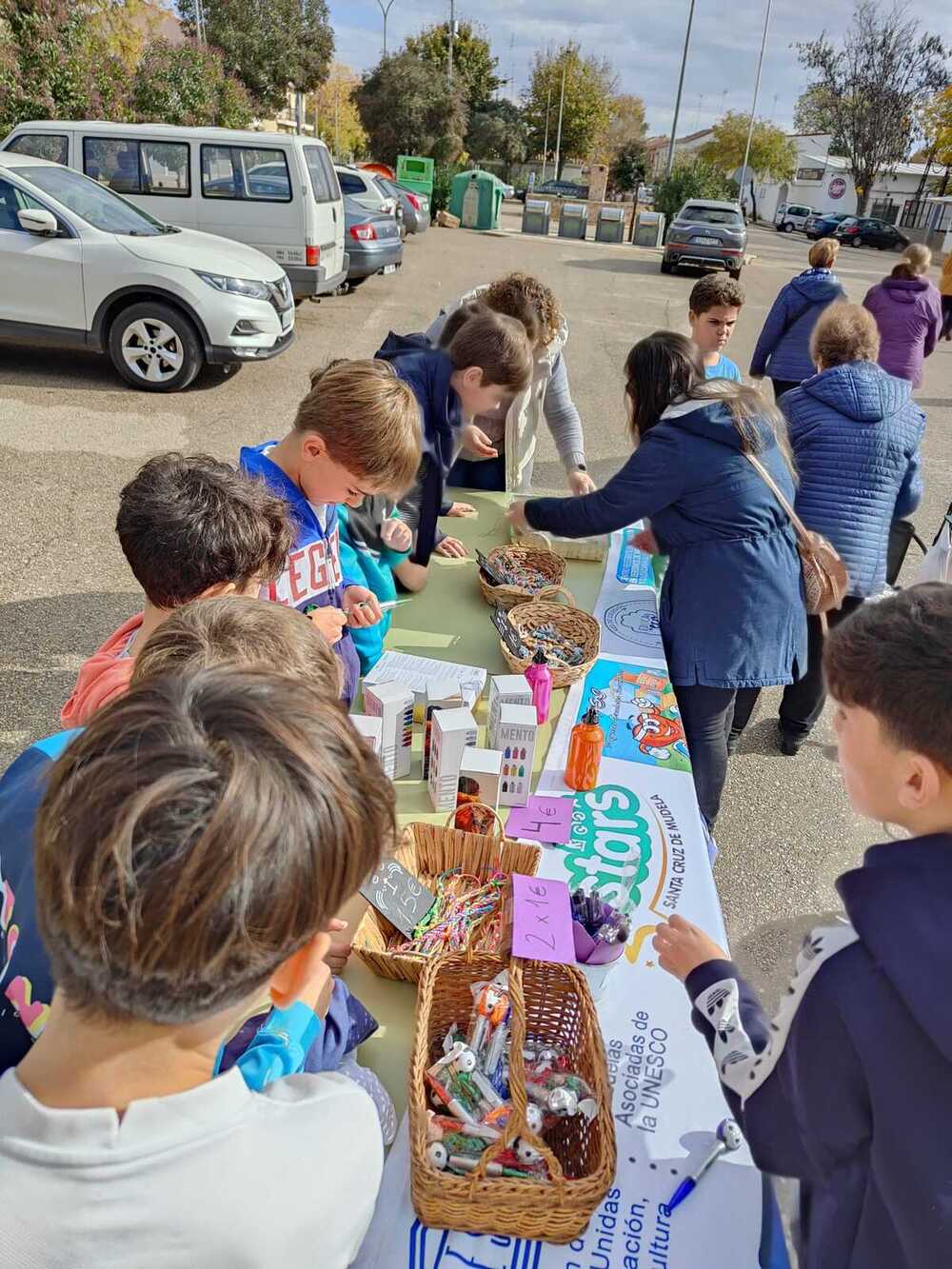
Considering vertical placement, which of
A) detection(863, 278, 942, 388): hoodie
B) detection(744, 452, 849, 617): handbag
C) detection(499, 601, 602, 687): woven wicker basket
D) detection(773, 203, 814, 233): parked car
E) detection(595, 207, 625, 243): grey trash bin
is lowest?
detection(499, 601, 602, 687): woven wicker basket

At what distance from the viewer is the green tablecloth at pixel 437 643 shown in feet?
4.90

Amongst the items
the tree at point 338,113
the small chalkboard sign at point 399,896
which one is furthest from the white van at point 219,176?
the tree at point 338,113

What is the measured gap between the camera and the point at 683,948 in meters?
1.48

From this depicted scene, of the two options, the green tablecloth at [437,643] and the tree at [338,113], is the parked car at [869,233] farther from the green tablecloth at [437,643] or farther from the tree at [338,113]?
the green tablecloth at [437,643]

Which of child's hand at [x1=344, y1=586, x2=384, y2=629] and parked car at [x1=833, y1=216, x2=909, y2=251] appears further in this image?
parked car at [x1=833, y1=216, x2=909, y2=251]

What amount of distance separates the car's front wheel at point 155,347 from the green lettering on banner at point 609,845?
21.1 feet

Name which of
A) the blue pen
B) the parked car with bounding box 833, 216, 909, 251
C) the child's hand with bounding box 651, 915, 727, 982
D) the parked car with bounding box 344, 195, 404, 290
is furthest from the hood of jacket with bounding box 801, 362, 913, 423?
the parked car with bounding box 833, 216, 909, 251

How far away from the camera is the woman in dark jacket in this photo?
7.98 ft

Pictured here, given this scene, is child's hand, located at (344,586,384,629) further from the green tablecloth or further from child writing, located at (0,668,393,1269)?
child writing, located at (0,668,393,1269)

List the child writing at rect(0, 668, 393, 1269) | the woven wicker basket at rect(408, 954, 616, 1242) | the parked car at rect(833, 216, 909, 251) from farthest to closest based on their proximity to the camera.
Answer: the parked car at rect(833, 216, 909, 251)
the woven wicker basket at rect(408, 954, 616, 1242)
the child writing at rect(0, 668, 393, 1269)

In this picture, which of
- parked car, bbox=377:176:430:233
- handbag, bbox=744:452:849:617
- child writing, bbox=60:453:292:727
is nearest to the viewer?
child writing, bbox=60:453:292:727

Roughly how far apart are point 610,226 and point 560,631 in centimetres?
2571

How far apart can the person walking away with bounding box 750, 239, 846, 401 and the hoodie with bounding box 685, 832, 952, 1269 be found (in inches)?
199

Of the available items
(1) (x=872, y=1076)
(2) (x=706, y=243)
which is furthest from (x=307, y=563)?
(2) (x=706, y=243)
